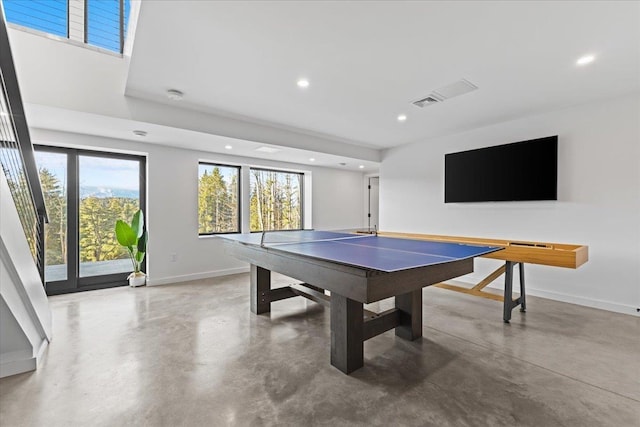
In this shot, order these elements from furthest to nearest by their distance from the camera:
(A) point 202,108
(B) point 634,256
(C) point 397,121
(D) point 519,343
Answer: (C) point 397,121 → (A) point 202,108 → (B) point 634,256 → (D) point 519,343

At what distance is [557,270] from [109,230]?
6.59 m

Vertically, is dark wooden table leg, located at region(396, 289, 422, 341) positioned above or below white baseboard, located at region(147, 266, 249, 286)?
above

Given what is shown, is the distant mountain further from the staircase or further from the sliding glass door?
the staircase

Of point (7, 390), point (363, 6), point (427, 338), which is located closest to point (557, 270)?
point (427, 338)

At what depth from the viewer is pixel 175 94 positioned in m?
3.12

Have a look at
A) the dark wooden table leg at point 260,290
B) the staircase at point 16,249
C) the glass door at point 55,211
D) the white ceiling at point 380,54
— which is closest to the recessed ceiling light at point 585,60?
the white ceiling at point 380,54

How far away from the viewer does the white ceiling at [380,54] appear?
1.90m

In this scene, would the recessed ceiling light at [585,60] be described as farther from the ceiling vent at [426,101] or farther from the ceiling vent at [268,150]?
the ceiling vent at [268,150]

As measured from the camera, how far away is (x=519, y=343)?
8.41 feet

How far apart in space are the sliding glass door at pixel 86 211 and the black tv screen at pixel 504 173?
5278 millimetres

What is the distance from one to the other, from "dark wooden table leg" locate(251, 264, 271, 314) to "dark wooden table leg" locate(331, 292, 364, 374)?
1.32 m

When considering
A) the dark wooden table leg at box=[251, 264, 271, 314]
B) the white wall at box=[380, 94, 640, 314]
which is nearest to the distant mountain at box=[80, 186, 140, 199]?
the dark wooden table leg at box=[251, 264, 271, 314]

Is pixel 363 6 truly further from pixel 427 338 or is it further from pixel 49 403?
pixel 49 403

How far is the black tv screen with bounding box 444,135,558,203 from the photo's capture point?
3812mm
